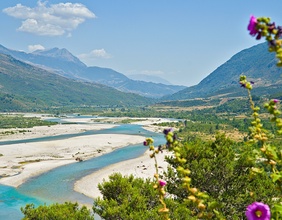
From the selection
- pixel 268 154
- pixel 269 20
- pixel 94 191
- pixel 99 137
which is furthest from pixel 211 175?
pixel 99 137

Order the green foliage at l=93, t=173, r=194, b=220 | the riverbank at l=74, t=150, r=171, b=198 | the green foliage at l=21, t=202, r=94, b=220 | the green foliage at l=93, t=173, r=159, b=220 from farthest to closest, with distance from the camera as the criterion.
A: 1. the riverbank at l=74, t=150, r=171, b=198
2. the green foliage at l=21, t=202, r=94, b=220
3. the green foliage at l=93, t=173, r=159, b=220
4. the green foliage at l=93, t=173, r=194, b=220

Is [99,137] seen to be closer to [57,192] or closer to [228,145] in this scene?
[57,192]

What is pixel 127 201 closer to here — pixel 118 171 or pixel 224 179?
pixel 224 179

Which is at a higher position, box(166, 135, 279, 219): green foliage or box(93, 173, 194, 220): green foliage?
box(166, 135, 279, 219): green foliage

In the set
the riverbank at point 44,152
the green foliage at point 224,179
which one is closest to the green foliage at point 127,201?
the green foliage at point 224,179

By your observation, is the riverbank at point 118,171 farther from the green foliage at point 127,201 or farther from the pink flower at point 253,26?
the pink flower at point 253,26

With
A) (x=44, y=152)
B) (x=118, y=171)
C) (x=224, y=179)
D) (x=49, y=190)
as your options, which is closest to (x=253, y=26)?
(x=224, y=179)

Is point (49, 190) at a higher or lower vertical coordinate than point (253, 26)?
lower

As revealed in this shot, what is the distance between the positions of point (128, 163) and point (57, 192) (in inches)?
873

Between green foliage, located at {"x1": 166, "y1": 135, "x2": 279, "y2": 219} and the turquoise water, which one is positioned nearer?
green foliage, located at {"x1": 166, "y1": 135, "x2": 279, "y2": 219}

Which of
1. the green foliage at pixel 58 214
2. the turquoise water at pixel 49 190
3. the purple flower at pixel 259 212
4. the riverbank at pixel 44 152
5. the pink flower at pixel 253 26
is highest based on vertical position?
the pink flower at pixel 253 26

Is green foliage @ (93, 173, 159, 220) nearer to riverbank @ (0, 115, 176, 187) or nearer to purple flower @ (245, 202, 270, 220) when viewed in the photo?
purple flower @ (245, 202, 270, 220)

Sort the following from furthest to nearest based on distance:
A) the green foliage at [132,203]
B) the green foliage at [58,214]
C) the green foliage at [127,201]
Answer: the green foliage at [58,214]
the green foliage at [127,201]
the green foliage at [132,203]

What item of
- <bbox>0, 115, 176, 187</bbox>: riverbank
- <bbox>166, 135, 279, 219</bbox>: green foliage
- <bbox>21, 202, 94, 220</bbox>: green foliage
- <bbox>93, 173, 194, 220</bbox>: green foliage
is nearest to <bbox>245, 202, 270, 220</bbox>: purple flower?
<bbox>93, 173, 194, 220</bbox>: green foliage
